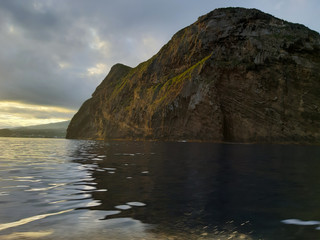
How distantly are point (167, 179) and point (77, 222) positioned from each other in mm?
8288

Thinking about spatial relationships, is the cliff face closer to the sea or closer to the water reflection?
the water reflection

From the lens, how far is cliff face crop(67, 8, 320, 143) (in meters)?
90.2

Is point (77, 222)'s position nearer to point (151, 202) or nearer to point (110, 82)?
point (151, 202)

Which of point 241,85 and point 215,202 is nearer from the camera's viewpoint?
point 215,202

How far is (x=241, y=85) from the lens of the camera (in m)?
95.2

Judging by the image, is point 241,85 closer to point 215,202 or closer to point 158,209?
point 215,202

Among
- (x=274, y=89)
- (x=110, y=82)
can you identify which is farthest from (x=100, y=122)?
(x=274, y=89)

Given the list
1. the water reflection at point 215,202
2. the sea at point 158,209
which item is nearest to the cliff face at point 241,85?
the water reflection at point 215,202

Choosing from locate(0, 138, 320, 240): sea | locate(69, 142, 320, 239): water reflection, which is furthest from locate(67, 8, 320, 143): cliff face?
locate(0, 138, 320, 240): sea

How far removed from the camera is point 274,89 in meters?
93.5

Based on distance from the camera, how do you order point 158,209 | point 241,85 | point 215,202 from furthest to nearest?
point 241,85, point 215,202, point 158,209

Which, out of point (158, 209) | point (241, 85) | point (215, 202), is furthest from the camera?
point (241, 85)

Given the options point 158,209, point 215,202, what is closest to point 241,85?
point 215,202

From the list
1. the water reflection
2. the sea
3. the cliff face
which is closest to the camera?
the sea
